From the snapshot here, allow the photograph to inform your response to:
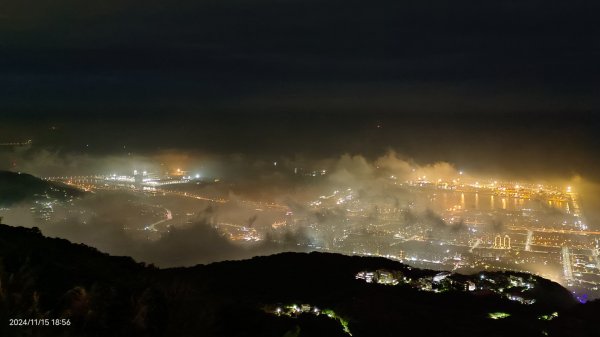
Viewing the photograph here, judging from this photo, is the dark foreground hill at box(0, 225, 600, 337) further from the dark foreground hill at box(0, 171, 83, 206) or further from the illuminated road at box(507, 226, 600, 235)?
the dark foreground hill at box(0, 171, 83, 206)

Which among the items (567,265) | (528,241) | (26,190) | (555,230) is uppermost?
(26,190)

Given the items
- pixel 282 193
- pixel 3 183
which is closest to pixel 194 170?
pixel 282 193

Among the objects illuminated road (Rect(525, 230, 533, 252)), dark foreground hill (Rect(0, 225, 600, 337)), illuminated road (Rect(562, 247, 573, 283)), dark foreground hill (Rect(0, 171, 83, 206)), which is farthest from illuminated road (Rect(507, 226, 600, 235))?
dark foreground hill (Rect(0, 171, 83, 206))

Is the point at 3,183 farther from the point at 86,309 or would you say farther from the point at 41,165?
the point at 86,309

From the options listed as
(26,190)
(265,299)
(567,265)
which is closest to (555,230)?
(567,265)

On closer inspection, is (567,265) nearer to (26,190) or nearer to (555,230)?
(555,230)

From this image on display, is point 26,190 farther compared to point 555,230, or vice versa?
point 555,230
